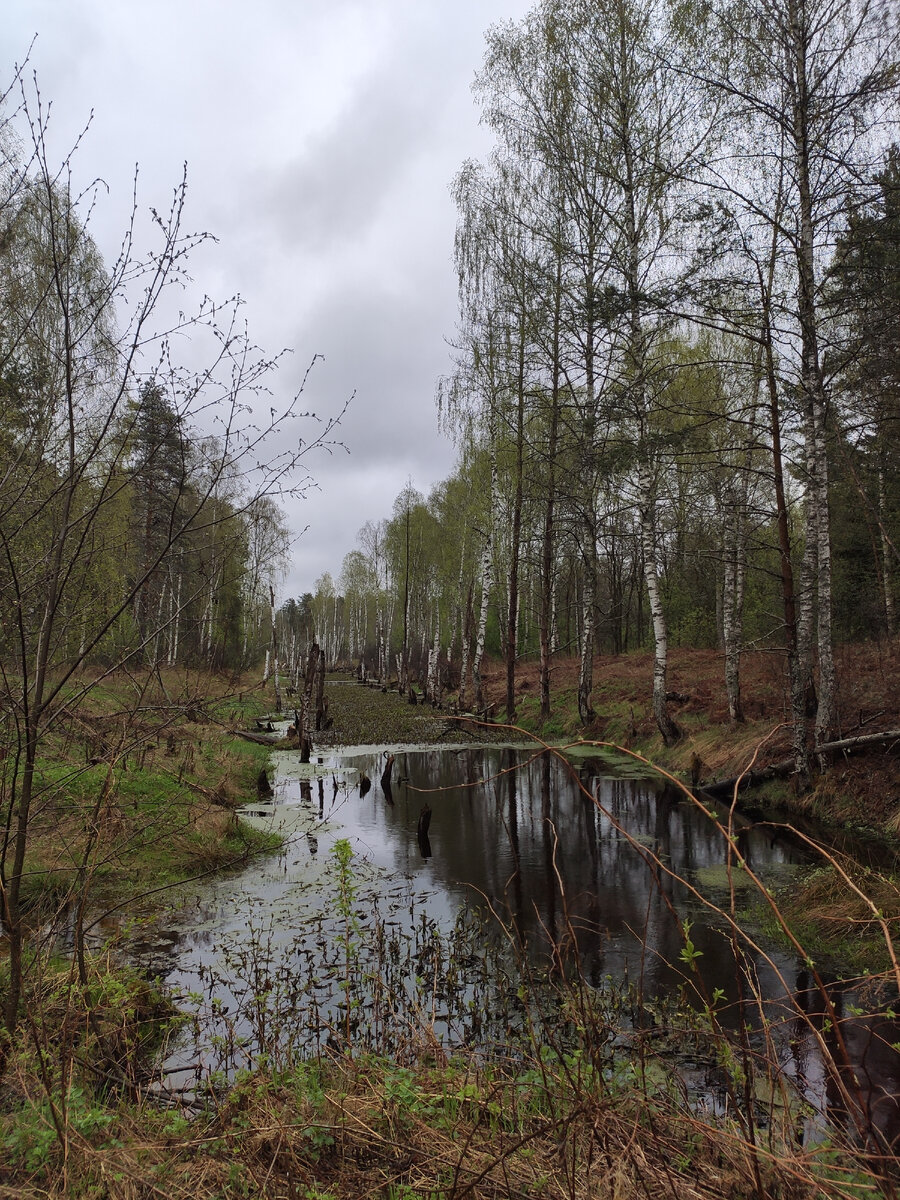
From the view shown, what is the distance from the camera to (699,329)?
907 inches

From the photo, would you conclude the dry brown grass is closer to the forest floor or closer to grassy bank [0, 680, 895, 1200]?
grassy bank [0, 680, 895, 1200]

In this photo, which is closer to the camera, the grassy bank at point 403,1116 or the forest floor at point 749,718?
the grassy bank at point 403,1116

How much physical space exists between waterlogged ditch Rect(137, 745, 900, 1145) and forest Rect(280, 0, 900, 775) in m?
1.88

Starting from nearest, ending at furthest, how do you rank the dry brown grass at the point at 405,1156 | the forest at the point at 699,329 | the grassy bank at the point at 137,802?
the dry brown grass at the point at 405,1156
the grassy bank at the point at 137,802
the forest at the point at 699,329

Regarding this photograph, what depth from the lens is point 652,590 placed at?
1446 cm

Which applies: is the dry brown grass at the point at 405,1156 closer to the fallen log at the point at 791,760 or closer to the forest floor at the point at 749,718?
the forest floor at the point at 749,718

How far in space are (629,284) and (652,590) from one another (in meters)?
6.11

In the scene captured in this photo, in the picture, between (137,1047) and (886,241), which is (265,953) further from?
(886,241)

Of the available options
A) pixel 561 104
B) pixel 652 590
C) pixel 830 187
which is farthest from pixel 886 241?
pixel 561 104

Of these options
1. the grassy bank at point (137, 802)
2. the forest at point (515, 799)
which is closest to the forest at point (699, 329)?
the forest at point (515, 799)

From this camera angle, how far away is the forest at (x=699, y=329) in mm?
8406

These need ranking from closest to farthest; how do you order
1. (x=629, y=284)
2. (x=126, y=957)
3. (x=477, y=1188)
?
(x=477, y=1188)
(x=126, y=957)
(x=629, y=284)

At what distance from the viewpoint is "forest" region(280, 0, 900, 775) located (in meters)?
8.41

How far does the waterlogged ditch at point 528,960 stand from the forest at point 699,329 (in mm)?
1883
